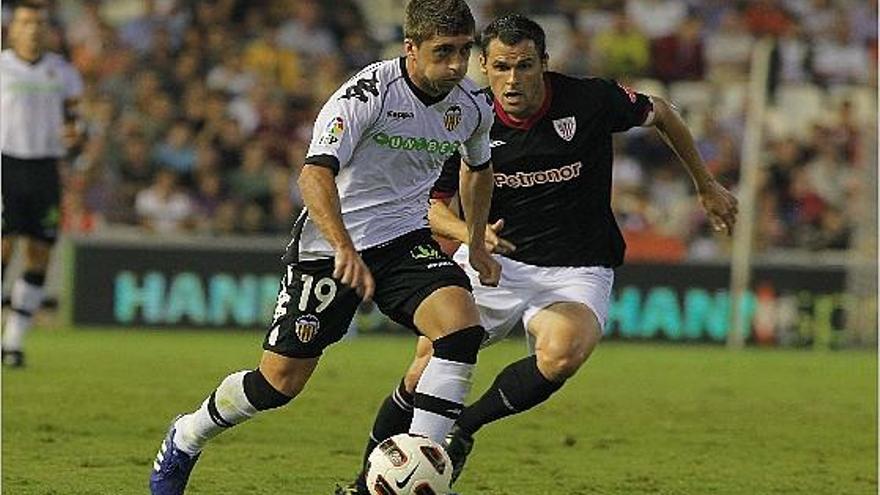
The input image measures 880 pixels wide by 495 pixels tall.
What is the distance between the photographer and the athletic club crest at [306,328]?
7.37m

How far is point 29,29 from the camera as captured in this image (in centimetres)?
1431

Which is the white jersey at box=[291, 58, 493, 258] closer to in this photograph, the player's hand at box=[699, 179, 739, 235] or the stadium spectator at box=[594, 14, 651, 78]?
the player's hand at box=[699, 179, 739, 235]

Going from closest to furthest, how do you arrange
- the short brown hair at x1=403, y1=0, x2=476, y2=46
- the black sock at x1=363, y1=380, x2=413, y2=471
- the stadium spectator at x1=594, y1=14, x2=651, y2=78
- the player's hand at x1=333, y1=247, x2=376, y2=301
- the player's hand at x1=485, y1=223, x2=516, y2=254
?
the player's hand at x1=333, y1=247, x2=376, y2=301
the short brown hair at x1=403, y1=0, x2=476, y2=46
the black sock at x1=363, y1=380, x2=413, y2=471
the player's hand at x1=485, y1=223, x2=516, y2=254
the stadium spectator at x1=594, y1=14, x2=651, y2=78

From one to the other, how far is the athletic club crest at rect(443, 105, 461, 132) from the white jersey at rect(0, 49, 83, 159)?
7.75 metres

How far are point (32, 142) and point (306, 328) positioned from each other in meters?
7.85

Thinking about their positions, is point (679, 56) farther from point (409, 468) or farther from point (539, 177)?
point (409, 468)

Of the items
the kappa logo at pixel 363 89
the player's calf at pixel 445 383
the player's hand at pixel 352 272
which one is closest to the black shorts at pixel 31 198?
the kappa logo at pixel 363 89

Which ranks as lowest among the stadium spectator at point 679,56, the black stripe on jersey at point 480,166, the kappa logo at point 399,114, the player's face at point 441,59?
the stadium spectator at point 679,56

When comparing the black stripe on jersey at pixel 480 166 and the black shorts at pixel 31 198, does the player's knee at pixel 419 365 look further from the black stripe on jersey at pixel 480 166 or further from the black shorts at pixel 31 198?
the black shorts at pixel 31 198

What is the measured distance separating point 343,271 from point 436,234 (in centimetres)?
197

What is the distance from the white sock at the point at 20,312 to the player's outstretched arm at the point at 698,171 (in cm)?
650

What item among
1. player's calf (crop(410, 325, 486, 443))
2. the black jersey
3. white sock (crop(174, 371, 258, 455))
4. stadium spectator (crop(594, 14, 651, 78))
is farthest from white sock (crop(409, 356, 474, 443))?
stadium spectator (crop(594, 14, 651, 78))

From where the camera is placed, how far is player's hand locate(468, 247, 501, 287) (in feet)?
26.3

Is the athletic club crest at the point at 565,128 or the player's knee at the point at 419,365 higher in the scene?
the athletic club crest at the point at 565,128
